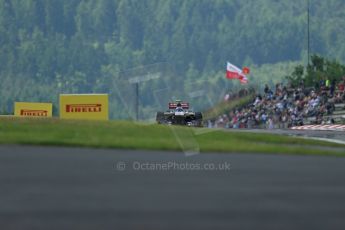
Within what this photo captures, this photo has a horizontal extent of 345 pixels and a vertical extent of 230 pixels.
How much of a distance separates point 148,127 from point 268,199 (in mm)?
13980

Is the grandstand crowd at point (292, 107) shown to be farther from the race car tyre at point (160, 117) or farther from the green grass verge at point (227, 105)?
the race car tyre at point (160, 117)

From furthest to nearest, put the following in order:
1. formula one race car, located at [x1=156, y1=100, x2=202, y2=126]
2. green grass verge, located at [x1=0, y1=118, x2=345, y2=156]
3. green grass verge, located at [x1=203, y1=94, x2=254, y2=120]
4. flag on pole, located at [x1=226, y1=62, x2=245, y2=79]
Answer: flag on pole, located at [x1=226, y1=62, x2=245, y2=79]
green grass verge, located at [x1=203, y1=94, x2=254, y2=120]
formula one race car, located at [x1=156, y1=100, x2=202, y2=126]
green grass verge, located at [x1=0, y1=118, x2=345, y2=156]

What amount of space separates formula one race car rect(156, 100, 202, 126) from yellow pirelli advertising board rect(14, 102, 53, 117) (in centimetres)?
649

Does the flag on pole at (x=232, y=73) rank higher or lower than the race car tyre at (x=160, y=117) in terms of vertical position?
higher

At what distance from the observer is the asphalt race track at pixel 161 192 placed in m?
9.96

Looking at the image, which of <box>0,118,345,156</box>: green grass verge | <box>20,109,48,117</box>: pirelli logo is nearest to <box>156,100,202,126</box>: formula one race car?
<box>20,109,48,117</box>: pirelli logo

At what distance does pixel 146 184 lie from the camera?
12734 mm

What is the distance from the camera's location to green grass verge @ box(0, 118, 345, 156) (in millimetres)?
20109

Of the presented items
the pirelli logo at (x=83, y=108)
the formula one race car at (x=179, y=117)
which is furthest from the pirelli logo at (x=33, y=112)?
the pirelli logo at (x=83, y=108)

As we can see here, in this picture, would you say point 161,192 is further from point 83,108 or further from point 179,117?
point 179,117

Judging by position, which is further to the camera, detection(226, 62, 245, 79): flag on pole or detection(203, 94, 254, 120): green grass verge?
detection(226, 62, 245, 79): flag on pole

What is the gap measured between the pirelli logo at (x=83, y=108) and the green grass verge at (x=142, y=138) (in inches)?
426

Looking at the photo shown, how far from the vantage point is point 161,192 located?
12.0m

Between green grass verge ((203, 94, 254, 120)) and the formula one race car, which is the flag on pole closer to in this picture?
green grass verge ((203, 94, 254, 120))
